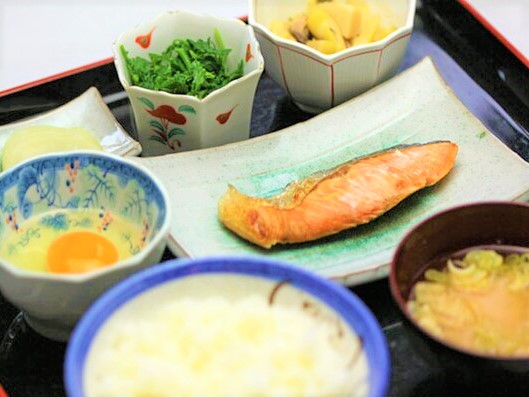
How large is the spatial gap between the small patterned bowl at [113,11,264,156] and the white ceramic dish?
5cm

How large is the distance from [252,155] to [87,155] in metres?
0.41

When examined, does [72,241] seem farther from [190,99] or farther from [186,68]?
[186,68]

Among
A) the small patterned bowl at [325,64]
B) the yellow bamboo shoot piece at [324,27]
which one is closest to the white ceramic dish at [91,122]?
the small patterned bowl at [325,64]

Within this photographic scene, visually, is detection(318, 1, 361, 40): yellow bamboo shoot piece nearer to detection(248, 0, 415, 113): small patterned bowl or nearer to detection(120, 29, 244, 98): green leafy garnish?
detection(248, 0, 415, 113): small patterned bowl

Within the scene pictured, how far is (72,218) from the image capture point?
62.9 inches

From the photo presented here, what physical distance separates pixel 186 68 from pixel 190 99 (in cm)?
15

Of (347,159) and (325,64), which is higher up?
(325,64)

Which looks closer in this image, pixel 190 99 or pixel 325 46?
pixel 190 99

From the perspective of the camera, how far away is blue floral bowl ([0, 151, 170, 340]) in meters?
1.46

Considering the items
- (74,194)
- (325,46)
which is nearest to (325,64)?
(325,46)

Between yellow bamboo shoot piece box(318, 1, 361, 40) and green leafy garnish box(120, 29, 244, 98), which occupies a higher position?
yellow bamboo shoot piece box(318, 1, 361, 40)

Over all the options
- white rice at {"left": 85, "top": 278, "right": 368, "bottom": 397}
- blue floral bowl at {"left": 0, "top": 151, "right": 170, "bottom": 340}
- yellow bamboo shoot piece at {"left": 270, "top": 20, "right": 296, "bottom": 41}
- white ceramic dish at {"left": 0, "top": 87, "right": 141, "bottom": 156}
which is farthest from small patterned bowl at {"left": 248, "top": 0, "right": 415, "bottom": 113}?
white rice at {"left": 85, "top": 278, "right": 368, "bottom": 397}

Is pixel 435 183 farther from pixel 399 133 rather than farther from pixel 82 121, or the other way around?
pixel 82 121

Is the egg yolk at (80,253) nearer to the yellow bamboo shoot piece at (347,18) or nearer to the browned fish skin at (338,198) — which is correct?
the browned fish skin at (338,198)
